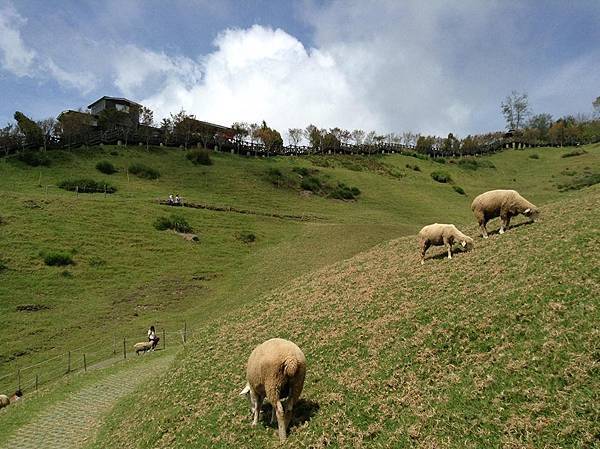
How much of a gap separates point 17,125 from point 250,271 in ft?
228

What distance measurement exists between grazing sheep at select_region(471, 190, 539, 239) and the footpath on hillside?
19424 millimetres

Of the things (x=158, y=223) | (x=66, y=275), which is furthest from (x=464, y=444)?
(x=158, y=223)

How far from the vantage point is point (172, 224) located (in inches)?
2431

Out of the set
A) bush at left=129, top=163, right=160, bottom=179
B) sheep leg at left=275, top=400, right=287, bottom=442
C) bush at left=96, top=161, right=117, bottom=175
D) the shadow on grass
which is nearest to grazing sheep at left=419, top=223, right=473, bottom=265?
the shadow on grass

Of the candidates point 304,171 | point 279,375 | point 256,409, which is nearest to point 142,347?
point 256,409

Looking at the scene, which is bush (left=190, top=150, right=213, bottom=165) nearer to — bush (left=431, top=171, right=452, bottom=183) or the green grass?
the green grass

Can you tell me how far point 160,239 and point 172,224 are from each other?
15.2ft

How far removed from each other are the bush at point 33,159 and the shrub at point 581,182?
101m

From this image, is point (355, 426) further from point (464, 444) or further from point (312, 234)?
point (312, 234)

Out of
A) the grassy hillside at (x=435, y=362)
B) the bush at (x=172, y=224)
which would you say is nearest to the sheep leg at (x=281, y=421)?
the grassy hillside at (x=435, y=362)

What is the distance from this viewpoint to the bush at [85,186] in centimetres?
7206

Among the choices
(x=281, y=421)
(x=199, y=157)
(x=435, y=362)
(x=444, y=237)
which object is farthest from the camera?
(x=199, y=157)

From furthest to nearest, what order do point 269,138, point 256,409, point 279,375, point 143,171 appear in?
point 269,138 < point 143,171 < point 256,409 < point 279,375

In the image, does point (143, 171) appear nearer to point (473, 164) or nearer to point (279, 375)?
point (279, 375)
